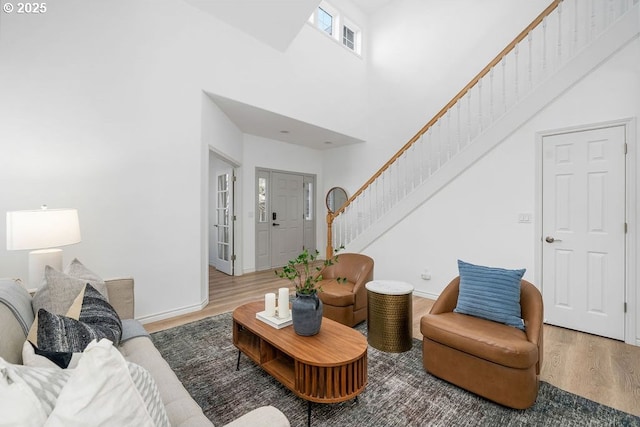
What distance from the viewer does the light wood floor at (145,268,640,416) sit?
6.44 ft

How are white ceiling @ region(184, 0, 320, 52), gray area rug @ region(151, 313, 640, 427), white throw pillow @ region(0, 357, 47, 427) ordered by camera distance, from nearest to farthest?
white throw pillow @ region(0, 357, 47, 427), gray area rug @ region(151, 313, 640, 427), white ceiling @ region(184, 0, 320, 52)

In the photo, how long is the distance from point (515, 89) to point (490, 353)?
374 cm

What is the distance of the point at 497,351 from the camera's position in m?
1.79

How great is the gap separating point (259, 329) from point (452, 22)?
566 cm

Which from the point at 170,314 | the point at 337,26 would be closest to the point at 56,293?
the point at 170,314

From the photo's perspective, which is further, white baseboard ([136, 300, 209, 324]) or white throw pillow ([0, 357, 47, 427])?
white baseboard ([136, 300, 209, 324])

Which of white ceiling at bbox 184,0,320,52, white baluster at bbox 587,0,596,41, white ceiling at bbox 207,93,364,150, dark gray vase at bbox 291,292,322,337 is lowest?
dark gray vase at bbox 291,292,322,337

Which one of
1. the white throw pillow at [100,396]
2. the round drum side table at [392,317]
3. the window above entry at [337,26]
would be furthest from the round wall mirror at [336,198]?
the white throw pillow at [100,396]

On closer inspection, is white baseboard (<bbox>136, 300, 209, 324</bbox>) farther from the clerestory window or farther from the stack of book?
the clerestory window

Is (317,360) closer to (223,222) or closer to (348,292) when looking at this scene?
(348,292)

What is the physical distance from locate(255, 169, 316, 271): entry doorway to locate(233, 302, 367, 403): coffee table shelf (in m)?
3.89

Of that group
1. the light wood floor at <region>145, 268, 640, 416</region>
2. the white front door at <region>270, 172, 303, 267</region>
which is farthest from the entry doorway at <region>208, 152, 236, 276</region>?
the light wood floor at <region>145, 268, 640, 416</region>

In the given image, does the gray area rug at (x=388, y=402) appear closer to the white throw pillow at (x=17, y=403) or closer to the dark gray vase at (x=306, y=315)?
the dark gray vase at (x=306, y=315)

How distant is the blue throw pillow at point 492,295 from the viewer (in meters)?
2.07
